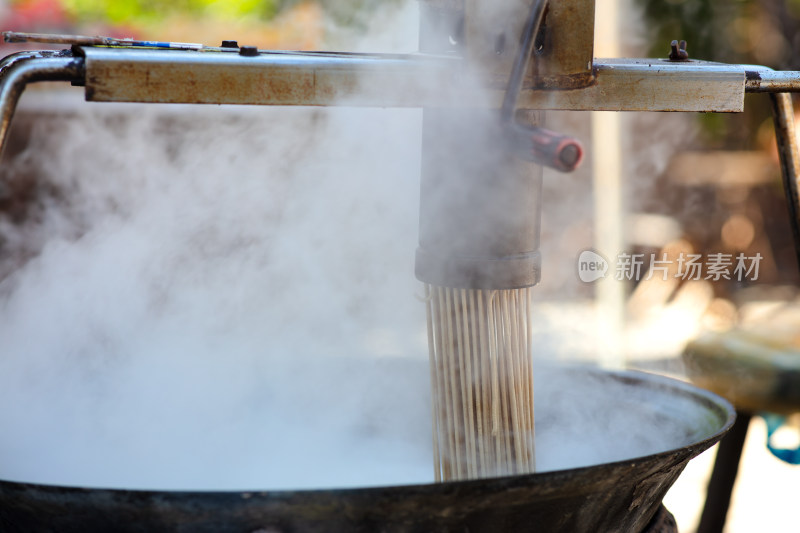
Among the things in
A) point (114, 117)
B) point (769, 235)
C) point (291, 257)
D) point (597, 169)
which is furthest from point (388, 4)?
point (769, 235)

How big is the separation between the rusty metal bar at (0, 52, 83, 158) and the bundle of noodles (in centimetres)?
60

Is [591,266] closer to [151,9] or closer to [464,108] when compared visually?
[151,9]

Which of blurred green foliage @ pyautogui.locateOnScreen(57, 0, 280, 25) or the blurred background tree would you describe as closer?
the blurred background tree

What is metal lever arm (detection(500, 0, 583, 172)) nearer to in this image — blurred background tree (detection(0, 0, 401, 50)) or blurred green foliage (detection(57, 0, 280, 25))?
blurred background tree (detection(0, 0, 401, 50))

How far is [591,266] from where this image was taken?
4.34 m

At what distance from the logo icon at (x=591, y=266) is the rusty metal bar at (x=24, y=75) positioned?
3.38m

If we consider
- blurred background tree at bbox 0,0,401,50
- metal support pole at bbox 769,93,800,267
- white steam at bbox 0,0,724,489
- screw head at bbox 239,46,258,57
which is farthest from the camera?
blurred background tree at bbox 0,0,401,50

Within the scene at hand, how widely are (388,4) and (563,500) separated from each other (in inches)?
46.6

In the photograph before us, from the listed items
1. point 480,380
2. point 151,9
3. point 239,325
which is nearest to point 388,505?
point 480,380

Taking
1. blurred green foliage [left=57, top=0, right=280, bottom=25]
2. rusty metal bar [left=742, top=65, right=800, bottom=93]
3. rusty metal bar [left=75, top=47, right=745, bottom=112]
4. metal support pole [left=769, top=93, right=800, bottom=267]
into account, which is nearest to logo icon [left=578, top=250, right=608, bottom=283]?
blurred green foliage [left=57, top=0, right=280, bottom=25]

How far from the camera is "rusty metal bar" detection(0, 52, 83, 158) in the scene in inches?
34.7

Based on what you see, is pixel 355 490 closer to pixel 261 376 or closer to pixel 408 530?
pixel 408 530

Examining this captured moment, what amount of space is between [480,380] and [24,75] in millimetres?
752

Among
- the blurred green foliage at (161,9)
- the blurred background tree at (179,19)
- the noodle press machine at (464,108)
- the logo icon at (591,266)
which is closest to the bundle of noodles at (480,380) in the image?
the noodle press machine at (464,108)
